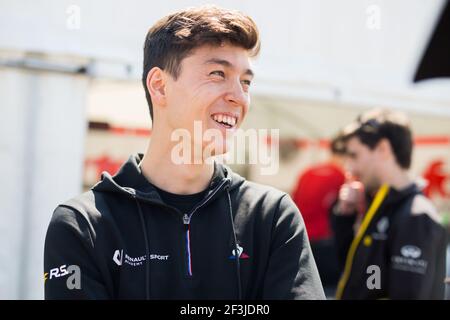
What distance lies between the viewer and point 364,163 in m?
2.60

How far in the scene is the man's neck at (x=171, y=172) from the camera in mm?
1223

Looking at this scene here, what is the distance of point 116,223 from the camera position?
1.14 metres

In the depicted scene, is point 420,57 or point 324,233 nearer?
point 420,57

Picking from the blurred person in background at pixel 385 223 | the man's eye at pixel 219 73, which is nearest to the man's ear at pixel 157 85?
the man's eye at pixel 219 73

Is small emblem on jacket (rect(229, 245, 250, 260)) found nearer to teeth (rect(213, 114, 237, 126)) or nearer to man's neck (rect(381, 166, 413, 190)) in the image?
teeth (rect(213, 114, 237, 126))

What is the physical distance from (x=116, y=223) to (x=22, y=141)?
5.31 feet

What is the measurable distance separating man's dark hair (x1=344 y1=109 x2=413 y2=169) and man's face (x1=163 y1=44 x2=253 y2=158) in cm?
151

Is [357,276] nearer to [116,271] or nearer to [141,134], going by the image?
[116,271]

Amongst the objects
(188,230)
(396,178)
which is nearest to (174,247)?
(188,230)

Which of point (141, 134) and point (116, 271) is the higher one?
point (141, 134)

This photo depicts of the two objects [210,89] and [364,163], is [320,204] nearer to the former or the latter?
[364,163]

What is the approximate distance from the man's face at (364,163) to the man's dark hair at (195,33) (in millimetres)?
1466

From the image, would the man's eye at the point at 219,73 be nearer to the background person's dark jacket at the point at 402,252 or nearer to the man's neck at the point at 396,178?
the background person's dark jacket at the point at 402,252
